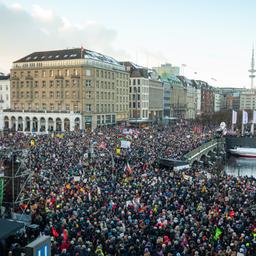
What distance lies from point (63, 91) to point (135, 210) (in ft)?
217

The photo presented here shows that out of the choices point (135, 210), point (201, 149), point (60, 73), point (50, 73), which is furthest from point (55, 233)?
point (50, 73)

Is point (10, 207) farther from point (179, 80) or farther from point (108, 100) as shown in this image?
point (179, 80)

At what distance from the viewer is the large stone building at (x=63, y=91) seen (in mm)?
82188

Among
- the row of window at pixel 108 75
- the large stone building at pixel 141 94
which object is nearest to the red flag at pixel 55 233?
the row of window at pixel 108 75

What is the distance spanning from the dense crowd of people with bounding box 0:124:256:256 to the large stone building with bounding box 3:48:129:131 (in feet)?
155

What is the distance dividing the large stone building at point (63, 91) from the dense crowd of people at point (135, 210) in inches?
1858

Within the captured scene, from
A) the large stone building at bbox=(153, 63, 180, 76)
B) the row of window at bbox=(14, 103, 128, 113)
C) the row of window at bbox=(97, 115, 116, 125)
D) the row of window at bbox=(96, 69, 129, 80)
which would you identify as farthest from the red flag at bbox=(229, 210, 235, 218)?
the large stone building at bbox=(153, 63, 180, 76)

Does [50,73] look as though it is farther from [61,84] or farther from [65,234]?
[65,234]

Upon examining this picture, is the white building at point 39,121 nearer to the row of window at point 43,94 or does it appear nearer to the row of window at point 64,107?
the row of window at point 64,107

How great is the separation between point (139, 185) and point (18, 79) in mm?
70708

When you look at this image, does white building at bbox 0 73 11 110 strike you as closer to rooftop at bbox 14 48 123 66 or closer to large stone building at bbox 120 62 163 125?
rooftop at bbox 14 48 123 66

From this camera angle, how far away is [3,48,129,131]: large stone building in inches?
3236

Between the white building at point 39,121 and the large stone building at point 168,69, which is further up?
the large stone building at point 168,69

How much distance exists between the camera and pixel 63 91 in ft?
277
